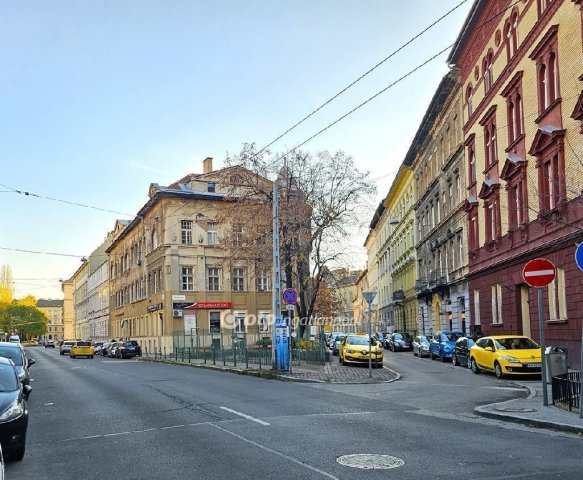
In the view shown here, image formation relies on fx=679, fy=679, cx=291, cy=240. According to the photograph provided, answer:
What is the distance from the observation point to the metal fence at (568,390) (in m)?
12.7

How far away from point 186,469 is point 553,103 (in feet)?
69.1

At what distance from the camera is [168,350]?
179 ft

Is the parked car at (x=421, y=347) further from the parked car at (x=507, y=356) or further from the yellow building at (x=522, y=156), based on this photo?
the parked car at (x=507, y=356)

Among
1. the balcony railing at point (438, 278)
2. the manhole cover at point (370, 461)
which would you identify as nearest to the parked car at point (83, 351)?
the balcony railing at point (438, 278)

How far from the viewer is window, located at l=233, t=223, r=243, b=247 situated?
36500 millimetres

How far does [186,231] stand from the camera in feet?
185

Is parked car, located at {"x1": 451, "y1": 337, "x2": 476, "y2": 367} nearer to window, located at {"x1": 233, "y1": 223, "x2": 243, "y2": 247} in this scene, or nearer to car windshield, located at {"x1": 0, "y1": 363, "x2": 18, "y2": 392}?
window, located at {"x1": 233, "y1": 223, "x2": 243, "y2": 247}

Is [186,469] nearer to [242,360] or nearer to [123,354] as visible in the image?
[242,360]

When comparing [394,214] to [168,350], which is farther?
[394,214]

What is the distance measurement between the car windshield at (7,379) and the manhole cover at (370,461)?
15.4 feet

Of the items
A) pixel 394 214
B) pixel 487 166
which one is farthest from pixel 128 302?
pixel 487 166

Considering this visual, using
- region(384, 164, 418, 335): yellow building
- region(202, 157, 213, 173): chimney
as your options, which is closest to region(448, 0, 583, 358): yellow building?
region(384, 164, 418, 335): yellow building

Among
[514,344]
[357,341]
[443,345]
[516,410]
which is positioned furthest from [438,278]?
[516,410]

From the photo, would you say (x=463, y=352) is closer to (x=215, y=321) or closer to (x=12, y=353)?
(x=12, y=353)
